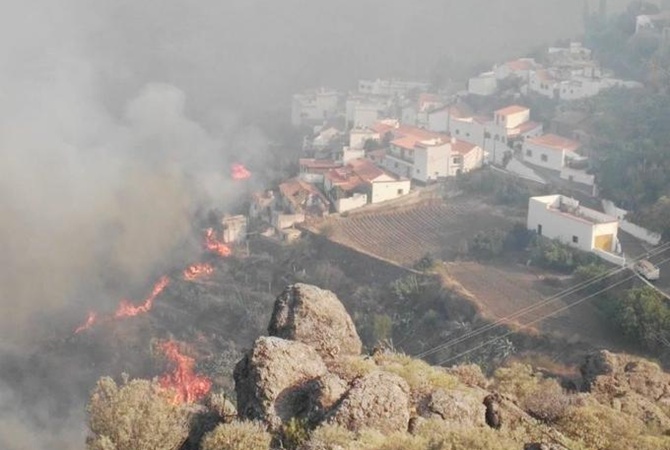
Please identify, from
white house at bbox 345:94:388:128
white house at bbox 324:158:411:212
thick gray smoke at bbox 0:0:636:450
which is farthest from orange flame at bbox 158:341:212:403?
white house at bbox 345:94:388:128

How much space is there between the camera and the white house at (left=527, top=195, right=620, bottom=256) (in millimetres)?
23609

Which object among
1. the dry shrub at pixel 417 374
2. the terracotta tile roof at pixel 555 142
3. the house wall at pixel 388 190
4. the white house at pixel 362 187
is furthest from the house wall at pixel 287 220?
the dry shrub at pixel 417 374

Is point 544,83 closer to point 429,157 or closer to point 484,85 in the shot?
point 484,85

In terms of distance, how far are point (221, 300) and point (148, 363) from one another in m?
3.41

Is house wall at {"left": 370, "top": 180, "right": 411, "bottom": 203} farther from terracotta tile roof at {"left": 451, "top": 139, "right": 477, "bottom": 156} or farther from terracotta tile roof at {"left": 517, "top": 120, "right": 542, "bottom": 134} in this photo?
terracotta tile roof at {"left": 517, "top": 120, "right": 542, "bottom": 134}

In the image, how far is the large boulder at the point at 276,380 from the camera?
774 cm

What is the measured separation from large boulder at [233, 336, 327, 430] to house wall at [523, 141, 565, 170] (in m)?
23.9

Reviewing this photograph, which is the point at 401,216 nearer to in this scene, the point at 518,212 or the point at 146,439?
the point at 518,212

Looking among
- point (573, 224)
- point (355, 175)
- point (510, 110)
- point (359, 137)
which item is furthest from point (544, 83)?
point (573, 224)

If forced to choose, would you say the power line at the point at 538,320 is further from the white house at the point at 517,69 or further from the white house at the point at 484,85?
the white house at the point at 484,85

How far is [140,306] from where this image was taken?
27.7 meters

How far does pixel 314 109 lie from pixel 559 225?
2348 cm

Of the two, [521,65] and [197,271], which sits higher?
[521,65]

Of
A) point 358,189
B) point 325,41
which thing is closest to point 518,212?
point 358,189
